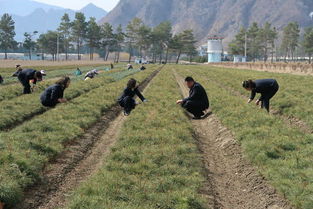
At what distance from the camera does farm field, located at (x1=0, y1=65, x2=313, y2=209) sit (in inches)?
276

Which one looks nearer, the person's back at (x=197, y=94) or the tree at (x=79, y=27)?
the person's back at (x=197, y=94)

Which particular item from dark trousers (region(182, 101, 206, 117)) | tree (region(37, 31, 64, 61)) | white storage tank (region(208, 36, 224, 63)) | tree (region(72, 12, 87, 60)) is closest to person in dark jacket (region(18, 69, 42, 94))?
dark trousers (region(182, 101, 206, 117))

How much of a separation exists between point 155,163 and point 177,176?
3.36ft

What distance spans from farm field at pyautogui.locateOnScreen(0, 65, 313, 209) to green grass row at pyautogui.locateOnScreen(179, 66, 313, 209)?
0.03 meters

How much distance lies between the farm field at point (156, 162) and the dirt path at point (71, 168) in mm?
23

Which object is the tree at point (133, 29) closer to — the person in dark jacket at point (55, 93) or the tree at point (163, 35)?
the tree at point (163, 35)

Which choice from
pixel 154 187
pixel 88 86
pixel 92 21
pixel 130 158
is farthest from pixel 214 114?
pixel 92 21

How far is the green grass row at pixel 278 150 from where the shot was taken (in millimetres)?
7276

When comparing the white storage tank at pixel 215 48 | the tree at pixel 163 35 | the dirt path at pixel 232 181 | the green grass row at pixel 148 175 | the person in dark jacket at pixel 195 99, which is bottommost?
the dirt path at pixel 232 181

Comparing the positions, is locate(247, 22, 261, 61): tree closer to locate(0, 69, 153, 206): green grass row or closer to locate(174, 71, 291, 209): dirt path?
locate(0, 69, 153, 206): green grass row

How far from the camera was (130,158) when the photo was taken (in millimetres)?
9297

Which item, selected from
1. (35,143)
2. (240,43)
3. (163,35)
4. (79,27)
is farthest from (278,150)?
(163,35)

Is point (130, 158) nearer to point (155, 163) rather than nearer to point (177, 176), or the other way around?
point (155, 163)

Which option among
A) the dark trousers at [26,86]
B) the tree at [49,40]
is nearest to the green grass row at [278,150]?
the dark trousers at [26,86]
